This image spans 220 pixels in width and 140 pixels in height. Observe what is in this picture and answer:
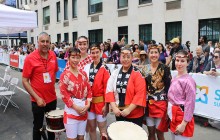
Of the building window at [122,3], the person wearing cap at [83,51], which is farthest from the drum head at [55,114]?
the building window at [122,3]

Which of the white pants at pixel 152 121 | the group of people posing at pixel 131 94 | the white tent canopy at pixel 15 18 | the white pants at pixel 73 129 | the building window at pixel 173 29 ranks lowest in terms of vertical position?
the white pants at pixel 73 129

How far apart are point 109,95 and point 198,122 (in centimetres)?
367

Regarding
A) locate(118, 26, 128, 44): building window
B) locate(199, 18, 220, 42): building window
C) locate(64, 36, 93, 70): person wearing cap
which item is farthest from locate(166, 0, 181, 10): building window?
locate(64, 36, 93, 70): person wearing cap

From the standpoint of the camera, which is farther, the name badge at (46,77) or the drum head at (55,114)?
the name badge at (46,77)

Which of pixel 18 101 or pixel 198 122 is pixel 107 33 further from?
pixel 198 122

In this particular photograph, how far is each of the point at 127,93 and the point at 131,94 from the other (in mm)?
56

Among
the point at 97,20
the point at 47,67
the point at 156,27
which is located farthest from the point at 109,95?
the point at 97,20

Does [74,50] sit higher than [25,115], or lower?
higher

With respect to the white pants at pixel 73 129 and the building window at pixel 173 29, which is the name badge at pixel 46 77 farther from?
the building window at pixel 173 29

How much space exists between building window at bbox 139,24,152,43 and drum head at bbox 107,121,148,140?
573 inches

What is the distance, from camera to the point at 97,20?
22328 mm

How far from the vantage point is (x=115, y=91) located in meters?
3.59

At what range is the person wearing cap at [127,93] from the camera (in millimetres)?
3457

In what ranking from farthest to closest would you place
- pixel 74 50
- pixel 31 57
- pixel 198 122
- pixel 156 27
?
pixel 156 27 < pixel 198 122 < pixel 31 57 < pixel 74 50
